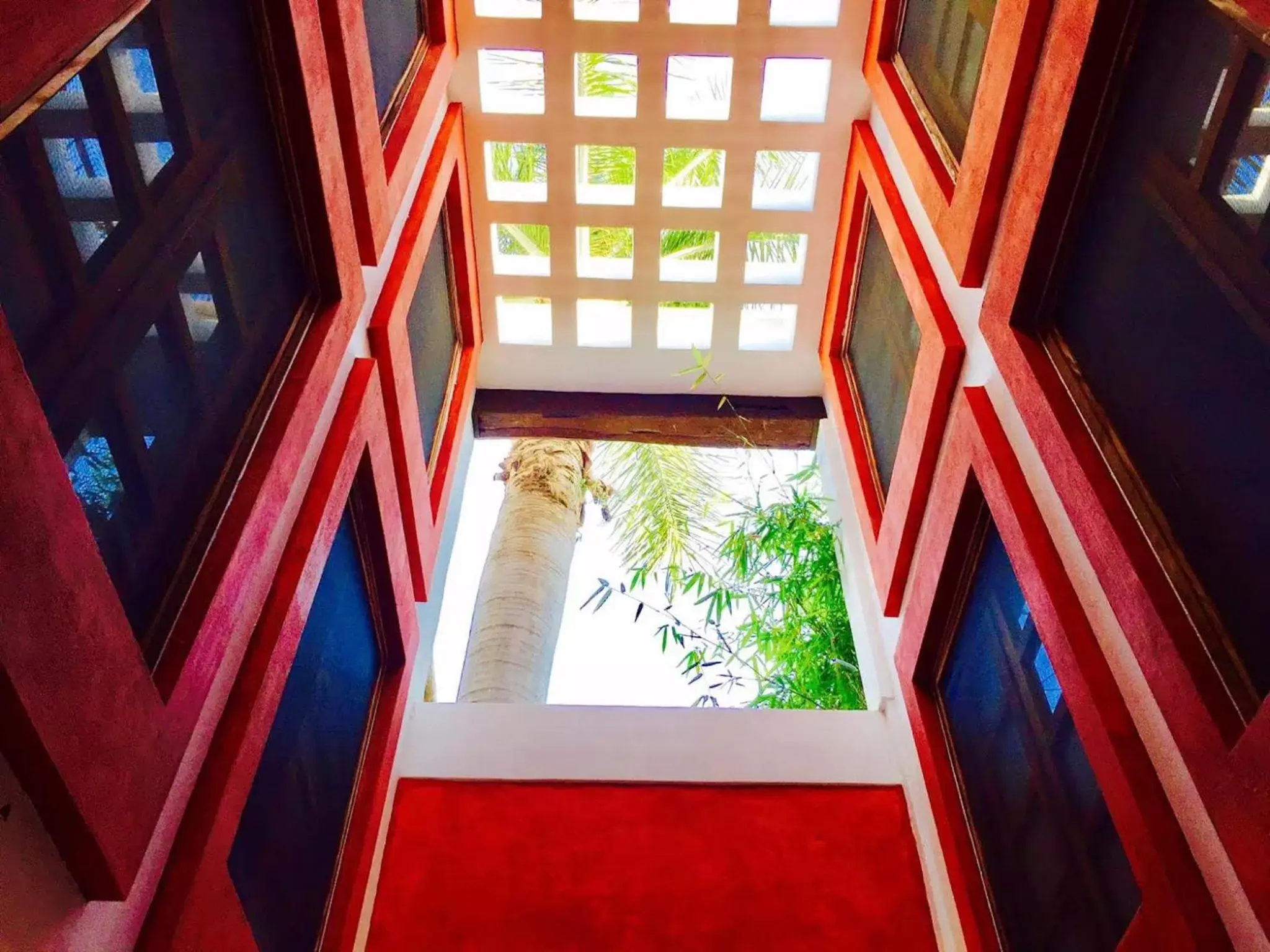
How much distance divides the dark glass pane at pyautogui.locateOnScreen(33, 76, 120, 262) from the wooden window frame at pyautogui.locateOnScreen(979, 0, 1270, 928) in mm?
1700

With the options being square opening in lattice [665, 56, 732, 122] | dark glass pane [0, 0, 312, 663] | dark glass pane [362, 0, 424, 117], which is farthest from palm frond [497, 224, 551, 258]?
dark glass pane [0, 0, 312, 663]

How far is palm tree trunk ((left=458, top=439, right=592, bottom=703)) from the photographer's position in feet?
15.3

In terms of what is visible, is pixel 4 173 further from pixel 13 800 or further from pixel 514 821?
pixel 514 821

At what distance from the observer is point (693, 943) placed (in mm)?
2975

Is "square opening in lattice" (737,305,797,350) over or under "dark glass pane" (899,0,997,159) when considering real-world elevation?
over

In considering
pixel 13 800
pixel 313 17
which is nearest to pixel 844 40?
pixel 313 17

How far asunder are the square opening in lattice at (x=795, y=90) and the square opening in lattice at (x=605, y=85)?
53cm

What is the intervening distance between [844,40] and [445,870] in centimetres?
322

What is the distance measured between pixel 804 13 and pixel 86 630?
3745 millimetres

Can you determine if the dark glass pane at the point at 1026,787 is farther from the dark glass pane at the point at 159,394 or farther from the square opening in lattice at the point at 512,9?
the square opening in lattice at the point at 512,9

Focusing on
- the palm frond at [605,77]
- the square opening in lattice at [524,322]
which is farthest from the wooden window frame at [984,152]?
the palm frond at [605,77]

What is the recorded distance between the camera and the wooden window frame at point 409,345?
3119 mm

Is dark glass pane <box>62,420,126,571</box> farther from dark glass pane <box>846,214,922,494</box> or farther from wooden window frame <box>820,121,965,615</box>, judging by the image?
dark glass pane <box>846,214,922,494</box>

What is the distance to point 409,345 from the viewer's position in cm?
350
